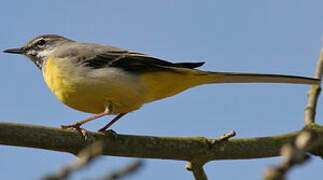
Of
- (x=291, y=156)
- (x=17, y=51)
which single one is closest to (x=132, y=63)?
(x=17, y=51)

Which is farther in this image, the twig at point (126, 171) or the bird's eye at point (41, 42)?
the bird's eye at point (41, 42)

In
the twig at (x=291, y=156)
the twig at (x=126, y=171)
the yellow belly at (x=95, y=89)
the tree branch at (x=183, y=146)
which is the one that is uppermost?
the twig at (x=291, y=156)

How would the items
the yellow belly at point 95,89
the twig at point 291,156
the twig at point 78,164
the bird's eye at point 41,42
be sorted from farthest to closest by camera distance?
the bird's eye at point 41,42 < the yellow belly at point 95,89 < the twig at point 78,164 < the twig at point 291,156

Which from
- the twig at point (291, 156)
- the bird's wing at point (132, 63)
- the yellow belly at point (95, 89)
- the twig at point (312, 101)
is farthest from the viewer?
the bird's wing at point (132, 63)

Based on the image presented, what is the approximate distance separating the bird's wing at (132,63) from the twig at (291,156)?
5.38 m

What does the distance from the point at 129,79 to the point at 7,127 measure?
2.59 metres

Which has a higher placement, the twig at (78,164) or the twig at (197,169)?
the twig at (78,164)

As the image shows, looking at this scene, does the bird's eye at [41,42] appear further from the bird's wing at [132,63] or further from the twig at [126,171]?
the twig at [126,171]

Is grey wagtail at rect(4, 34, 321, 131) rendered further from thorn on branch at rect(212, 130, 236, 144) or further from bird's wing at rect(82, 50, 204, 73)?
thorn on branch at rect(212, 130, 236, 144)

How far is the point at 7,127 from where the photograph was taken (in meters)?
4.45

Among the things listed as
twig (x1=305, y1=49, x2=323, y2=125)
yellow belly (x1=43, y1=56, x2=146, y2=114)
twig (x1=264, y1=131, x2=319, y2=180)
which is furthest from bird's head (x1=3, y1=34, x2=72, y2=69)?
twig (x1=264, y1=131, x2=319, y2=180)

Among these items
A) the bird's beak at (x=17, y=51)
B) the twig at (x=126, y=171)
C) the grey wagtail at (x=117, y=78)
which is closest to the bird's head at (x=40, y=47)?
the bird's beak at (x=17, y=51)

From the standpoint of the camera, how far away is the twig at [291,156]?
4.70 ft

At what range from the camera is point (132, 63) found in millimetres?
6996
